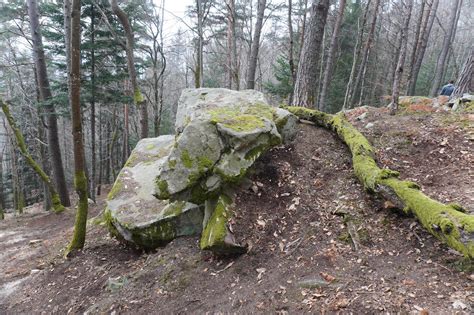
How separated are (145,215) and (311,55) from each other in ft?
15.8

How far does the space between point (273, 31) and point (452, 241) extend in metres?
20.7

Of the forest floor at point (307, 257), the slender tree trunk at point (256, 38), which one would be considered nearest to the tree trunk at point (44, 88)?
the forest floor at point (307, 257)

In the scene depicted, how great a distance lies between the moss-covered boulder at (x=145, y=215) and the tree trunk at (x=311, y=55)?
381 cm

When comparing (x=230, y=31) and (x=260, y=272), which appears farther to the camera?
(x=230, y=31)

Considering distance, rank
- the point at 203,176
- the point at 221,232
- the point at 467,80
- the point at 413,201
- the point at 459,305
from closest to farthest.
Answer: the point at 459,305 → the point at 413,201 → the point at 221,232 → the point at 203,176 → the point at 467,80

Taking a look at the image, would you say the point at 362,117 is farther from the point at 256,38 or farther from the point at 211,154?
the point at 256,38

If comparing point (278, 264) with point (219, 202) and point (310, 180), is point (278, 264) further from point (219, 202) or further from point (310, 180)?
point (310, 180)

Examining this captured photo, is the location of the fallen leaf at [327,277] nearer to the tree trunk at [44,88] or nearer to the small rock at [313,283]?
the small rock at [313,283]

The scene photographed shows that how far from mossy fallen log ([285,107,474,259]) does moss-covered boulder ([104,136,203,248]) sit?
2.48 meters

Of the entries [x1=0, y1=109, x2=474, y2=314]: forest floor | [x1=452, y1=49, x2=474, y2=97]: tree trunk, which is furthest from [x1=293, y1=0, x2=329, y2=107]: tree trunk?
[x1=452, y1=49, x2=474, y2=97]: tree trunk

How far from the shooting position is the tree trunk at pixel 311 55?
6301 millimetres

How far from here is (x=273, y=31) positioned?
825 inches

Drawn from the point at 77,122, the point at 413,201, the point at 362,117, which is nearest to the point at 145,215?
the point at 77,122

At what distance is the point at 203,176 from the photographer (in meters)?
3.94
